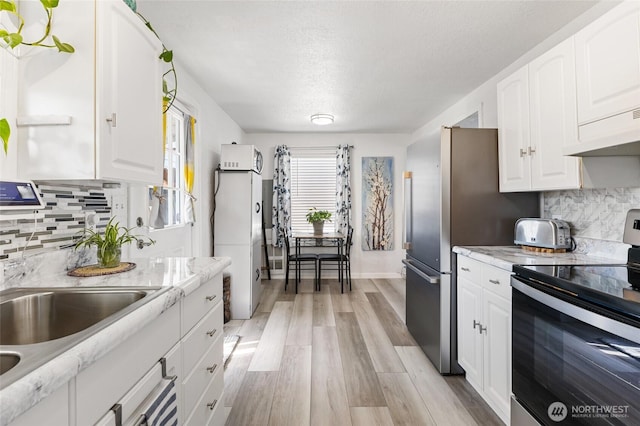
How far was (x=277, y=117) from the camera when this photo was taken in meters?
4.26

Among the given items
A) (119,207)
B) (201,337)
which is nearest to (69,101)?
(119,207)

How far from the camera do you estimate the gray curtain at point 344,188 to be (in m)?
5.12

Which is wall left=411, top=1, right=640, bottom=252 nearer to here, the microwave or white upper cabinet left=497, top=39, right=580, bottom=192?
white upper cabinet left=497, top=39, right=580, bottom=192

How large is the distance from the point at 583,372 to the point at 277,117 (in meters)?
3.98

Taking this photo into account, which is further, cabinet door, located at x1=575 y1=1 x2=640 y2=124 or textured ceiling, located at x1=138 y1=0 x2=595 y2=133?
textured ceiling, located at x1=138 y1=0 x2=595 y2=133

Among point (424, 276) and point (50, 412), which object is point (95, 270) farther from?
point (424, 276)

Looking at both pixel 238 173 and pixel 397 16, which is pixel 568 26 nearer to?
pixel 397 16

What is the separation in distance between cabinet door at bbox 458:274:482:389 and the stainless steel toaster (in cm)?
47

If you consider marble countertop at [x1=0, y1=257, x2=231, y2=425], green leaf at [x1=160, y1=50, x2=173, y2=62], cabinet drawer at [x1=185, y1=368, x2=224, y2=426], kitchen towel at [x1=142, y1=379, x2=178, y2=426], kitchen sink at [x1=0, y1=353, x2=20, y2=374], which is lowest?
cabinet drawer at [x1=185, y1=368, x2=224, y2=426]

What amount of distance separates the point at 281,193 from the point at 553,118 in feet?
12.7

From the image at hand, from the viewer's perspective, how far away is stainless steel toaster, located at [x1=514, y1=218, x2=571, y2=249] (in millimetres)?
1892

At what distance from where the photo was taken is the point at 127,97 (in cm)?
131

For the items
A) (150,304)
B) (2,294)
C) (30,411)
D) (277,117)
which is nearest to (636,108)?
(150,304)

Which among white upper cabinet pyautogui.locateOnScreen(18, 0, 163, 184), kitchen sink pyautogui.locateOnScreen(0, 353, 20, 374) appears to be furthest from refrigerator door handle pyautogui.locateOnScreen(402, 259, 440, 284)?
kitchen sink pyautogui.locateOnScreen(0, 353, 20, 374)
